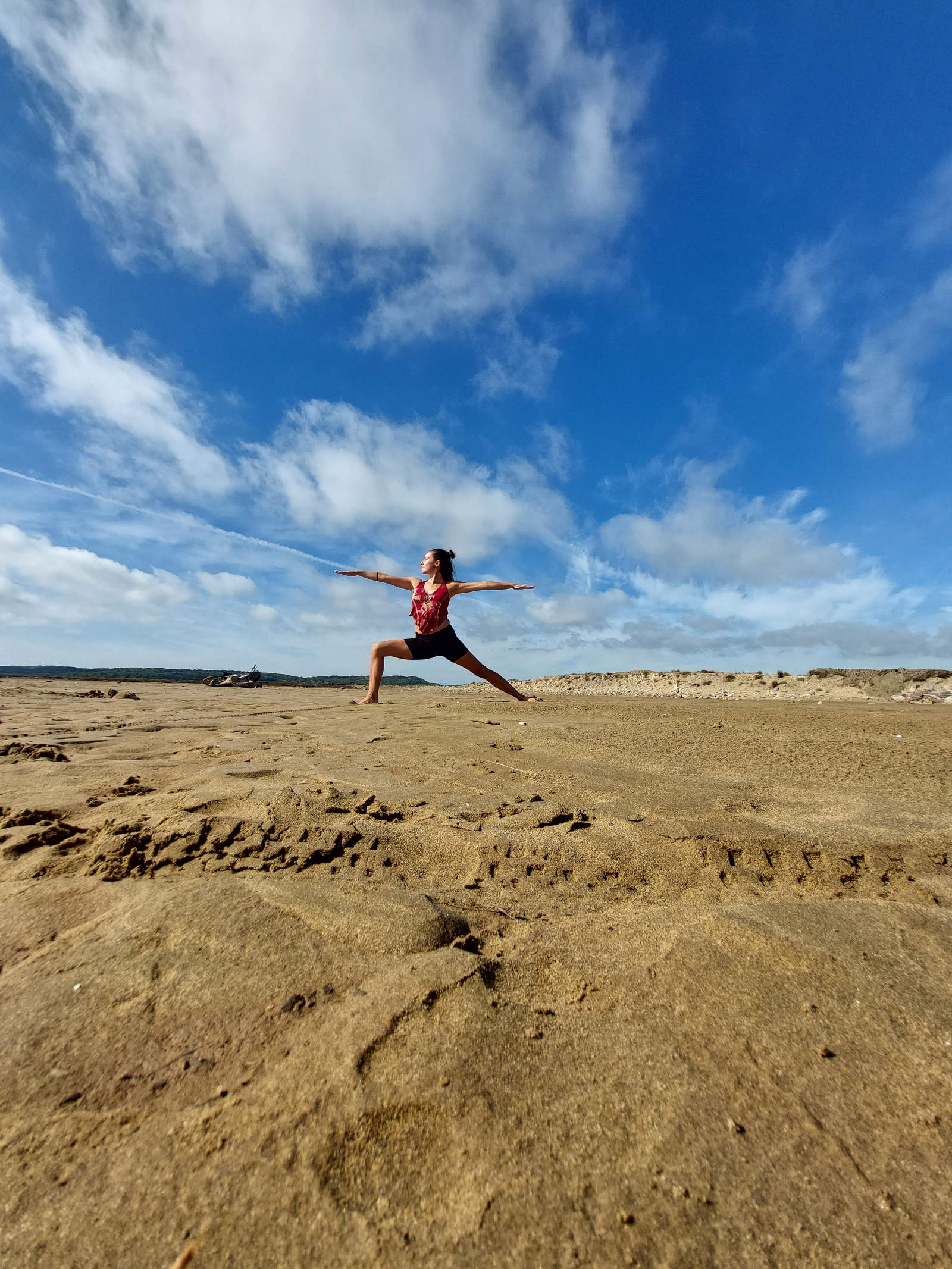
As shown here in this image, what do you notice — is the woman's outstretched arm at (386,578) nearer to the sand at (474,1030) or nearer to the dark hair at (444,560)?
the dark hair at (444,560)

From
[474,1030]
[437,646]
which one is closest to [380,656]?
[437,646]

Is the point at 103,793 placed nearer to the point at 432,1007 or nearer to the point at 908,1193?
the point at 432,1007

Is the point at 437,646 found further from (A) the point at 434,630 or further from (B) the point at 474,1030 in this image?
(B) the point at 474,1030

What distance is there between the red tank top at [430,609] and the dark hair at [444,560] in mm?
146

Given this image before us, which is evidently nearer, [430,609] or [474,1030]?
[474,1030]

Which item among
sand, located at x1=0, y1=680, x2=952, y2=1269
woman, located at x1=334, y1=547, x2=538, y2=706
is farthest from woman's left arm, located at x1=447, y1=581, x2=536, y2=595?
sand, located at x1=0, y1=680, x2=952, y2=1269

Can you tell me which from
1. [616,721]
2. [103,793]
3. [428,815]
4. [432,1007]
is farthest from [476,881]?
[616,721]

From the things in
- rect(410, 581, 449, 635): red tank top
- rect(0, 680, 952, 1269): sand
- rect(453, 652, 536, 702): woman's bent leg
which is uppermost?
rect(410, 581, 449, 635): red tank top

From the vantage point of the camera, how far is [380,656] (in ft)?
25.6

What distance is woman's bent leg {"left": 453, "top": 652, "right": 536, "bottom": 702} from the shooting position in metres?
7.96

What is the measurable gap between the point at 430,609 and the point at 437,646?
0.53 meters

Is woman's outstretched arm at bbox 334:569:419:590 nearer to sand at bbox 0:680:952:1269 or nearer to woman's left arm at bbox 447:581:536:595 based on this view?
woman's left arm at bbox 447:581:536:595

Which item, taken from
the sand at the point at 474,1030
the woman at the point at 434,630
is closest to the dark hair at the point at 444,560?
the woman at the point at 434,630

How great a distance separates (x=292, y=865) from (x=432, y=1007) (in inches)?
36.1
